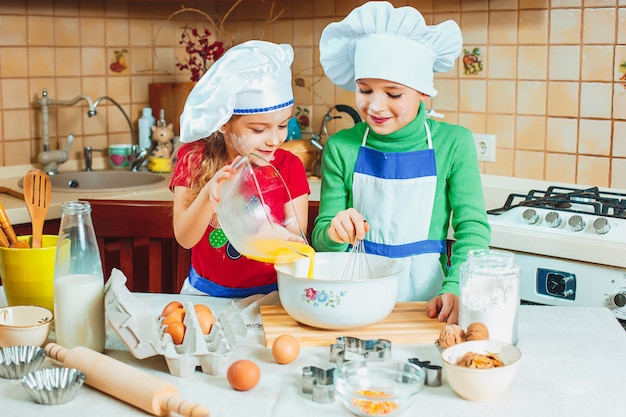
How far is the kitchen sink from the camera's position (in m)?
2.86

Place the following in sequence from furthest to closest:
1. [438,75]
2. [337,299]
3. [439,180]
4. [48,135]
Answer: [48,135]
[438,75]
[439,180]
[337,299]

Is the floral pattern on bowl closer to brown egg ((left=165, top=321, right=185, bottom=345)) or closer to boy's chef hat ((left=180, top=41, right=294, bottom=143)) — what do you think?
brown egg ((left=165, top=321, right=185, bottom=345))

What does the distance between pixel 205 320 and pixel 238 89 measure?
47 cm

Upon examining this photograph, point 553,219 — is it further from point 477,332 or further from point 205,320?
point 205,320

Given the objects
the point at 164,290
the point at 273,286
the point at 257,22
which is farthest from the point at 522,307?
the point at 257,22

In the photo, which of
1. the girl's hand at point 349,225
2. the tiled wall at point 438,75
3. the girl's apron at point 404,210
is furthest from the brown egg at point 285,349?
the tiled wall at point 438,75

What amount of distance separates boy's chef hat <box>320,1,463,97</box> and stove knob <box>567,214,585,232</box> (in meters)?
0.61

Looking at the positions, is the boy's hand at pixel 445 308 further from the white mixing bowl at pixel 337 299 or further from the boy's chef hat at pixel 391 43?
the boy's chef hat at pixel 391 43

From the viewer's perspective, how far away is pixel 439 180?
5.41 ft

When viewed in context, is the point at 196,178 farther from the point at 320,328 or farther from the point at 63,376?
the point at 63,376

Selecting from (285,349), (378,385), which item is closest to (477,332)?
(378,385)

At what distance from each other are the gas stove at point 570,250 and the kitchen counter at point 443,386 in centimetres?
58

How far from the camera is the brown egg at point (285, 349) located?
1.22 meters

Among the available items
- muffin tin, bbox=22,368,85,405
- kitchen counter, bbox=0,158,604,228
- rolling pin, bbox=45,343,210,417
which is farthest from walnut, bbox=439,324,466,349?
kitchen counter, bbox=0,158,604,228
